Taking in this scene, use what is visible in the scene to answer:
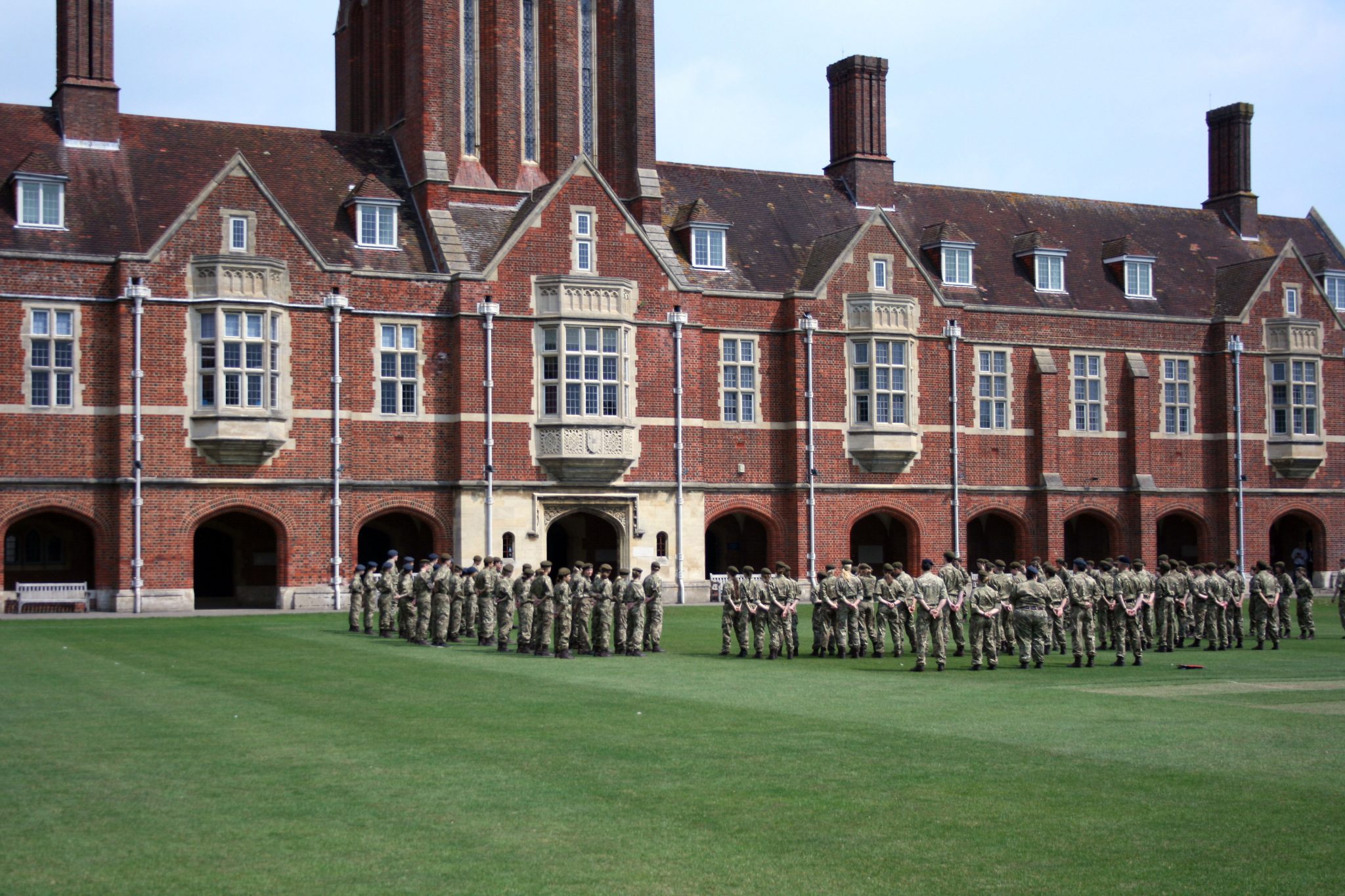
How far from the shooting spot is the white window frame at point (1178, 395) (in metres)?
49.2

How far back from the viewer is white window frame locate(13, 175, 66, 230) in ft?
122

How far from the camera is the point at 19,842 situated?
1064cm

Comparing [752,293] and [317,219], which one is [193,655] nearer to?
[317,219]

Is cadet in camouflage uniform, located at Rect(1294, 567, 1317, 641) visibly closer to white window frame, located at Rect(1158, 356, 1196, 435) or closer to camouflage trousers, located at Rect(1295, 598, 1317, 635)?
camouflage trousers, located at Rect(1295, 598, 1317, 635)

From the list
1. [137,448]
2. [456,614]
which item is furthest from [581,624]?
[137,448]

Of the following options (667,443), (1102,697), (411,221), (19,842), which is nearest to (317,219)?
(411,221)

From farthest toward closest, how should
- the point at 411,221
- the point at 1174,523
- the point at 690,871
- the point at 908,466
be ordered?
the point at 1174,523 < the point at 908,466 < the point at 411,221 < the point at 690,871

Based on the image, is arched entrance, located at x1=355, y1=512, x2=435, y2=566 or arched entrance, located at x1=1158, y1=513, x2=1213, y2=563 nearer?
arched entrance, located at x1=355, y1=512, x2=435, y2=566

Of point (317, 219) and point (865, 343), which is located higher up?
point (317, 219)

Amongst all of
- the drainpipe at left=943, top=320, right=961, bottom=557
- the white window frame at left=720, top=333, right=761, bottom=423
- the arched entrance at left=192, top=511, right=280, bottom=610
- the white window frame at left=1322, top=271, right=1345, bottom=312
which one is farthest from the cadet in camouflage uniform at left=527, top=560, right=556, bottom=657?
the white window frame at left=1322, top=271, right=1345, bottom=312

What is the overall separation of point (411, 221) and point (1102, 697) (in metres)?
27.0

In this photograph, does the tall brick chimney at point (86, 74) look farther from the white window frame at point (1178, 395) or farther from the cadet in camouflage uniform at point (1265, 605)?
the white window frame at point (1178, 395)

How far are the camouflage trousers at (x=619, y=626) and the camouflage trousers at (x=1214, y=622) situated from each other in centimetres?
1018

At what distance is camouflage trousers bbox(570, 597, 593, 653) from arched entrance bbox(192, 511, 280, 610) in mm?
16207
